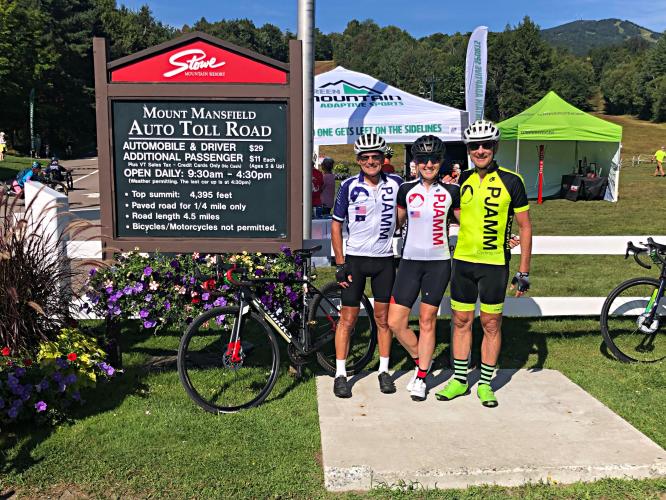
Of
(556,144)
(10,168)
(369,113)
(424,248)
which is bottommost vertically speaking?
(424,248)

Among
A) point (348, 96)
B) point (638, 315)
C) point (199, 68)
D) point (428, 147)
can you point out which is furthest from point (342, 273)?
point (348, 96)

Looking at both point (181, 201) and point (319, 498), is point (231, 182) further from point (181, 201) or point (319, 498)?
point (319, 498)

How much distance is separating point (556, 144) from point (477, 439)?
2304 centimetres

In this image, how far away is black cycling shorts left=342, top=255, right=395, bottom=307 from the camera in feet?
15.5

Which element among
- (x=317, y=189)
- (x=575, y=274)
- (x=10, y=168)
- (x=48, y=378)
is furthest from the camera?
(x=10, y=168)

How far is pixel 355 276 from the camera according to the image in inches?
188

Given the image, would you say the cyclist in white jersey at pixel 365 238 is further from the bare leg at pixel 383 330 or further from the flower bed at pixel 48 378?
the flower bed at pixel 48 378

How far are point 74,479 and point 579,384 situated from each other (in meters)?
3.80

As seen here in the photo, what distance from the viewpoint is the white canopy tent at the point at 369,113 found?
13.7 meters

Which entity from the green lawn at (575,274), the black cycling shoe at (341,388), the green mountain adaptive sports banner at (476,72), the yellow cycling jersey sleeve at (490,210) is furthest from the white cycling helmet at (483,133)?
the green mountain adaptive sports banner at (476,72)

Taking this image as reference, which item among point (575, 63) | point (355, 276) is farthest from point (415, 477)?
point (575, 63)

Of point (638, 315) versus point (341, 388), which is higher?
point (638, 315)

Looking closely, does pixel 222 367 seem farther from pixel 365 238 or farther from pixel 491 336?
pixel 491 336

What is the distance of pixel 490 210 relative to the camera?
4.50m
